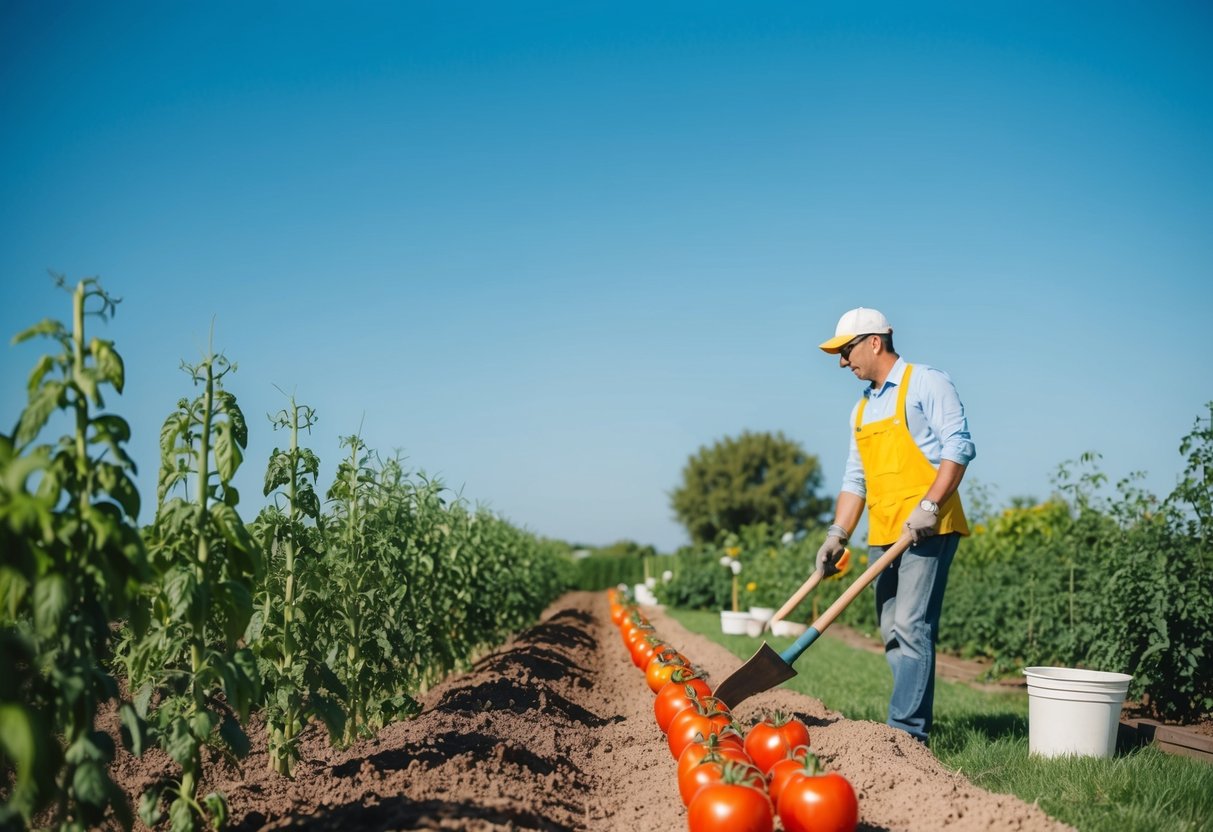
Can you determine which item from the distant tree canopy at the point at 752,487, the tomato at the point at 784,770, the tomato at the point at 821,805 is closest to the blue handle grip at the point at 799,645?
the tomato at the point at 784,770

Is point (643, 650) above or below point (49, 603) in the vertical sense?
below

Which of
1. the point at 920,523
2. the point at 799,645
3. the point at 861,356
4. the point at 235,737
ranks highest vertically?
the point at 861,356

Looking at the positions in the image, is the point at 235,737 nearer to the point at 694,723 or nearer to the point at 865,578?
the point at 694,723

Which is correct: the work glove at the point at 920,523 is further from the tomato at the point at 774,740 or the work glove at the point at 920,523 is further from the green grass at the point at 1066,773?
the tomato at the point at 774,740

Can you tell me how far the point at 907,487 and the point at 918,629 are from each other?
0.76 m

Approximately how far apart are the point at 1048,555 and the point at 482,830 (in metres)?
8.37

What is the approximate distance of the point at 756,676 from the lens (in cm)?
467

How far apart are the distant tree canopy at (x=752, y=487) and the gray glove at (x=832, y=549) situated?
45.6 meters

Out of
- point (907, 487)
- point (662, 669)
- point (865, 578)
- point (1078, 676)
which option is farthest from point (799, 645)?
point (662, 669)

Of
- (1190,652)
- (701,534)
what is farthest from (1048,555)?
(701,534)

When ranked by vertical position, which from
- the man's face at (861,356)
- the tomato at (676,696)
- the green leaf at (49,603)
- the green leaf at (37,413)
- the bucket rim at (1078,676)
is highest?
the man's face at (861,356)

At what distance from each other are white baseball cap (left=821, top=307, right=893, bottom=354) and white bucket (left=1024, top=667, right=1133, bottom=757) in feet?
6.60

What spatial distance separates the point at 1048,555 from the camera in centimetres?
953

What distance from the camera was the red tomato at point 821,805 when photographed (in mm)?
2848
